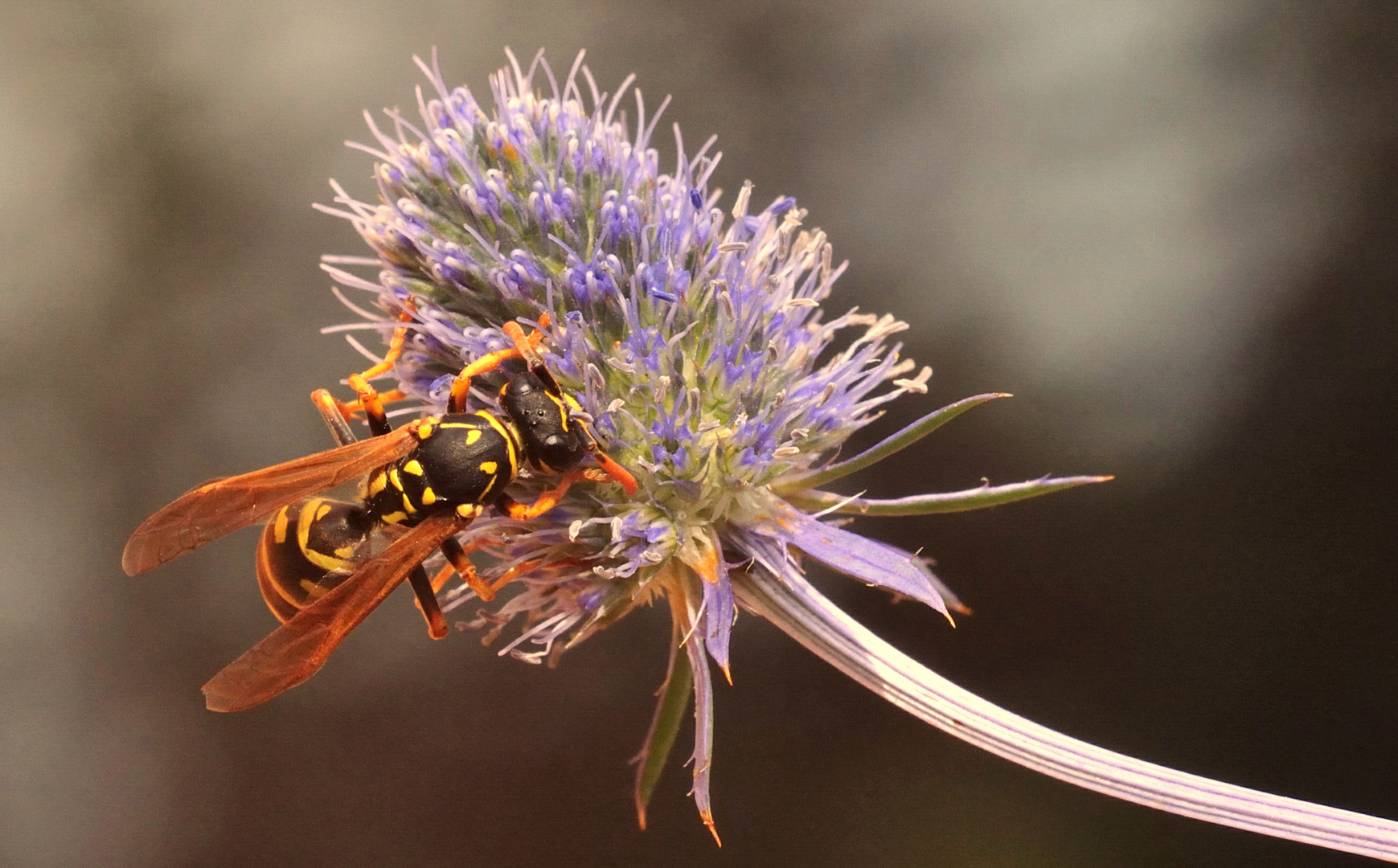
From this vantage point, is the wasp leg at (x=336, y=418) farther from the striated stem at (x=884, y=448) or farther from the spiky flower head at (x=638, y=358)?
the striated stem at (x=884, y=448)

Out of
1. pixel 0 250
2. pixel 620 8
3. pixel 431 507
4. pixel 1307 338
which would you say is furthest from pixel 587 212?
pixel 0 250

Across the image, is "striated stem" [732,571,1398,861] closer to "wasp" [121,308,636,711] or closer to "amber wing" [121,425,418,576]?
"wasp" [121,308,636,711]

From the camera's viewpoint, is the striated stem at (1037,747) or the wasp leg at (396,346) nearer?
the striated stem at (1037,747)

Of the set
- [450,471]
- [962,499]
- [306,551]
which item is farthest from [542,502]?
[962,499]

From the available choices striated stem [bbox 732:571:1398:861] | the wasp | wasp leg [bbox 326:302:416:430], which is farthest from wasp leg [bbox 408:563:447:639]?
striated stem [bbox 732:571:1398:861]

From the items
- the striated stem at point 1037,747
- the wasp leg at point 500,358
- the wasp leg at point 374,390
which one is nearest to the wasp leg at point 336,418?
the wasp leg at point 374,390

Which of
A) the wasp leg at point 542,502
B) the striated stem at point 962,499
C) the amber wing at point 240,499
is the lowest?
the striated stem at point 962,499

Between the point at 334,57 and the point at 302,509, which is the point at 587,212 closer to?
the point at 302,509

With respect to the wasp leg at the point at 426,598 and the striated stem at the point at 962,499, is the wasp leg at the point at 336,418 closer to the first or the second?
the wasp leg at the point at 426,598

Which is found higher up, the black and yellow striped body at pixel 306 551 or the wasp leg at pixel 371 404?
the wasp leg at pixel 371 404
